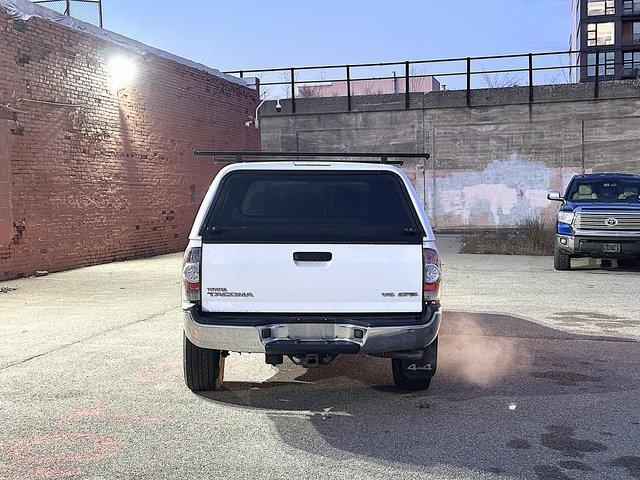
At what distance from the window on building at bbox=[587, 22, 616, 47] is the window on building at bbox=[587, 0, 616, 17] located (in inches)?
45.7

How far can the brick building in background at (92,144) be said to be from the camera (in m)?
13.8

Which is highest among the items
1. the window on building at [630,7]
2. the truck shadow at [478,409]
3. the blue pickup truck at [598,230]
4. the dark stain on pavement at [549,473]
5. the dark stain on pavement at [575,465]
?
the window on building at [630,7]

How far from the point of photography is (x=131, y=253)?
17688 mm

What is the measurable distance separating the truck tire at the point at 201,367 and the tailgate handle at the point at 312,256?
1125mm

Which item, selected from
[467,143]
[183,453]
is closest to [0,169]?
[183,453]

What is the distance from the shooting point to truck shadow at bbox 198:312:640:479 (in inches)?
171

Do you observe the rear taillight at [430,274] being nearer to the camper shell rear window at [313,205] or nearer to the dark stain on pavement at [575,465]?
the camper shell rear window at [313,205]

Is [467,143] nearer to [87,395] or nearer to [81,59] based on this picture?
[81,59]

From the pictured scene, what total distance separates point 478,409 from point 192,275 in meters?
2.28

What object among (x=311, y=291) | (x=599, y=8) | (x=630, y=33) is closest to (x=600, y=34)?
(x=599, y=8)

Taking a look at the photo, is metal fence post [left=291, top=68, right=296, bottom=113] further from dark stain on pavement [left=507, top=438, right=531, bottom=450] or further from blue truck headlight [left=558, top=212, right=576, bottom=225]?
dark stain on pavement [left=507, top=438, right=531, bottom=450]

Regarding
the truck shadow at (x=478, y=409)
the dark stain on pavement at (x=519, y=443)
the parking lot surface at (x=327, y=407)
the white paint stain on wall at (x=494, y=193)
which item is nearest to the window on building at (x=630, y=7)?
the white paint stain on wall at (x=494, y=193)

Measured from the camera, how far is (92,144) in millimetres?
16109

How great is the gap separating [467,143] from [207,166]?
10.4 meters
